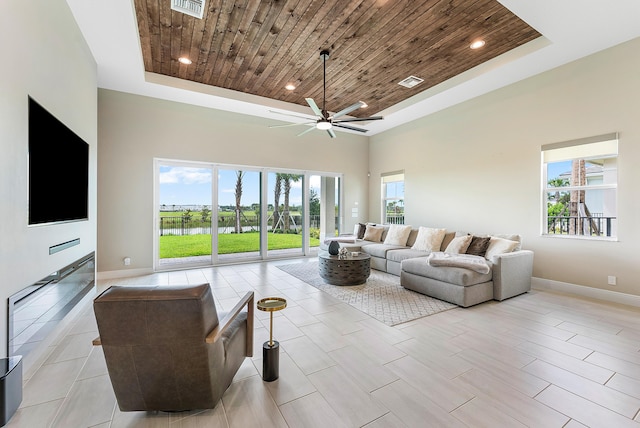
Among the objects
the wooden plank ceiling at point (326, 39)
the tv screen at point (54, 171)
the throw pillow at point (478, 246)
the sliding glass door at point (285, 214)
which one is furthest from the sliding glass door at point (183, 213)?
the throw pillow at point (478, 246)

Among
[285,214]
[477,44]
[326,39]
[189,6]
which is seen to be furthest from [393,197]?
[189,6]

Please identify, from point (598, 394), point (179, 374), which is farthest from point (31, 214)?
point (598, 394)

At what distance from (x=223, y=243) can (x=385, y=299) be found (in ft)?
13.1

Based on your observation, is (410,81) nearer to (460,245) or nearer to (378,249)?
(460,245)

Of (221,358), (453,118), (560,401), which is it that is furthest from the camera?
(453,118)

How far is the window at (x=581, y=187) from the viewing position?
391cm

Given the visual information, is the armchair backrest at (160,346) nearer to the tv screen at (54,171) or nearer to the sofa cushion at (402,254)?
the tv screen at (54,171)

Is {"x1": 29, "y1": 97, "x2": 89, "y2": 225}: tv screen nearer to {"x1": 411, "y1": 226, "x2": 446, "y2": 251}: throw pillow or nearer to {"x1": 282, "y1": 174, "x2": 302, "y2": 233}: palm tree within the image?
{"x1": 282, "y1": 174, "x2": 302, "y2": 233}: palm tree

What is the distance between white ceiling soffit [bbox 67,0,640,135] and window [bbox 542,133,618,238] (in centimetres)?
129

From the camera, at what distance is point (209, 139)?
233 inches

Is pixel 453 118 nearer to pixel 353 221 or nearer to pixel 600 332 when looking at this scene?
pixel 353 221

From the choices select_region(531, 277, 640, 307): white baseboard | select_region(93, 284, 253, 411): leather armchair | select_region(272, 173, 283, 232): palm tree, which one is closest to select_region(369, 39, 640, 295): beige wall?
select_region(531, 277, 640, 307): white baseboard

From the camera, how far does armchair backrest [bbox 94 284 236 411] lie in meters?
1.41

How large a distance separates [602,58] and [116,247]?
829 cm
